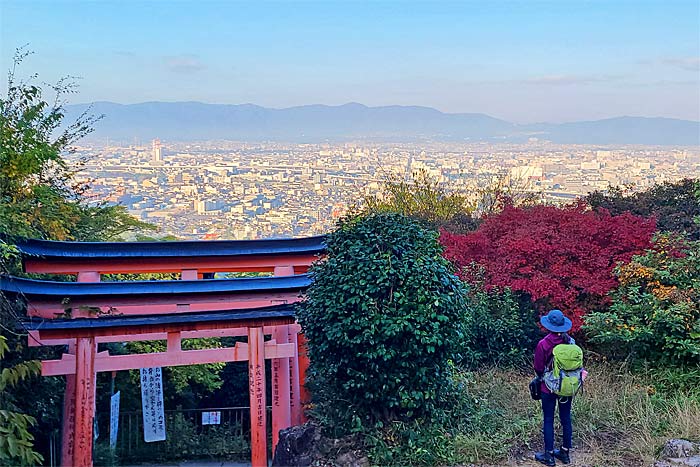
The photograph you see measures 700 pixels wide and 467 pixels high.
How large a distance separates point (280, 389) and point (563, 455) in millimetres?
3292

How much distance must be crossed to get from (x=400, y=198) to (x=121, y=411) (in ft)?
30.8

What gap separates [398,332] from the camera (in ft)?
16.7

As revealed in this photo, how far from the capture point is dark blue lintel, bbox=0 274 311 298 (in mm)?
6184

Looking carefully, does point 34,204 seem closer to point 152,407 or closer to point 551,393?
point 152,407

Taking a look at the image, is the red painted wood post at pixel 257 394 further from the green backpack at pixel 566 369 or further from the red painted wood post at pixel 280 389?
the green backpack at pixel 566 369

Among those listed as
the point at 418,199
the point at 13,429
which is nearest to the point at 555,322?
the point at 13,429

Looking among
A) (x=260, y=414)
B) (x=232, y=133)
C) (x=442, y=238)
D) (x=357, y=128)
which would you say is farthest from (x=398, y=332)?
(x=357, y=128)

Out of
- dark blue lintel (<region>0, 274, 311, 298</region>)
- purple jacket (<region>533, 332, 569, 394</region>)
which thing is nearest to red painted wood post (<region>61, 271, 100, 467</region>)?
dark blue lintel (<region>0, 274, 311, 298</region>)

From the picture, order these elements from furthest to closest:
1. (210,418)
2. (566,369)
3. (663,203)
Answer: (663,203) → (210,418) → (566,369)

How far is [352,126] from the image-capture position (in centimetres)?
2516

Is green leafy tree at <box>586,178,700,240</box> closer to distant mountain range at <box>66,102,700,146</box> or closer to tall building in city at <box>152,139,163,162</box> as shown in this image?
distant mountain range at <box>66,102,700,146</box>

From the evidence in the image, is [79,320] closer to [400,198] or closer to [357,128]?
[400,198]

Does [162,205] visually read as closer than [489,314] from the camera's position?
No

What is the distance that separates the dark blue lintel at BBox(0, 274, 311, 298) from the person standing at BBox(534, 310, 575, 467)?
110 inches
